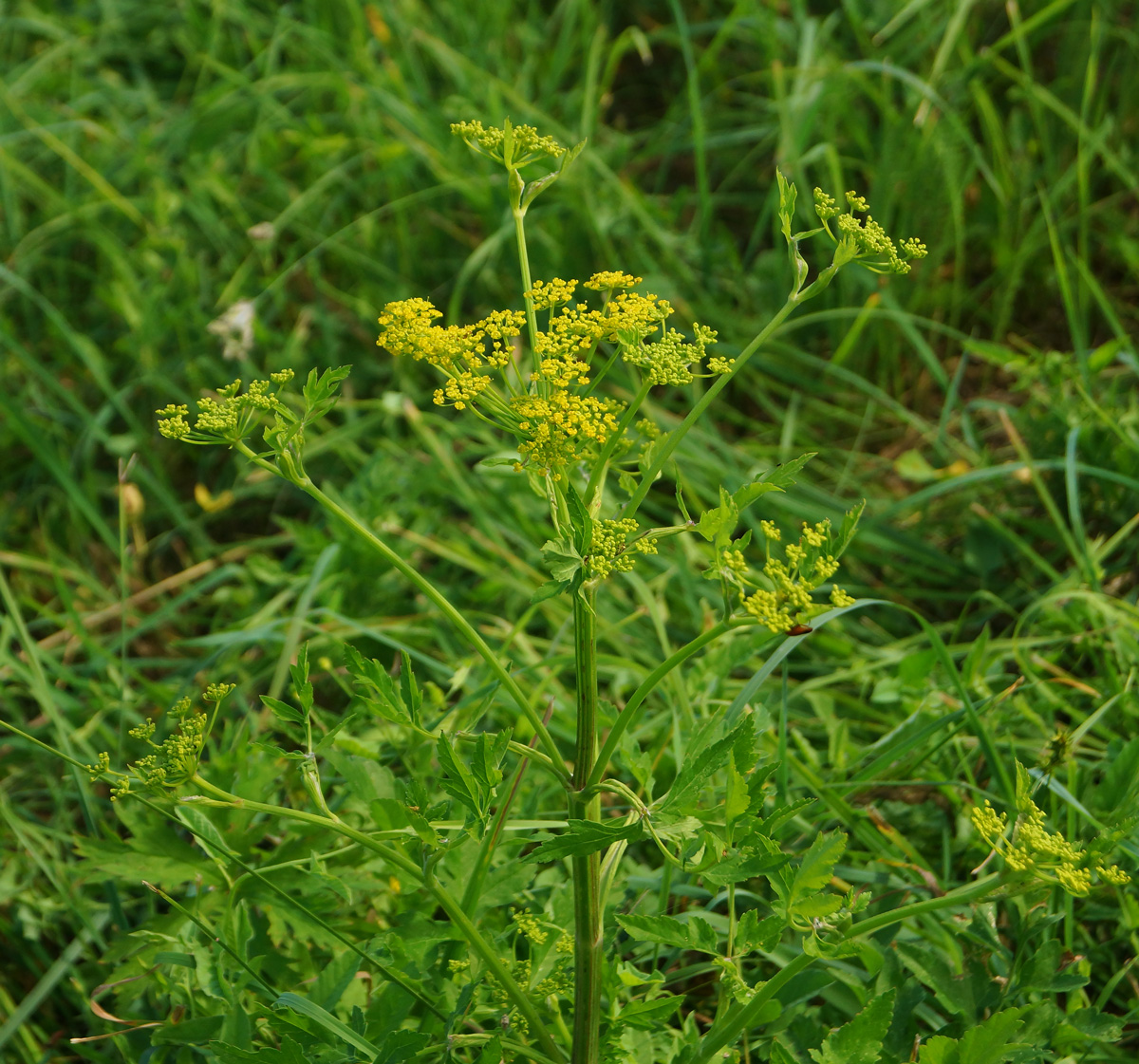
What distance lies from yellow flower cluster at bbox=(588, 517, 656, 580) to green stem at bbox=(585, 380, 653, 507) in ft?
0.29

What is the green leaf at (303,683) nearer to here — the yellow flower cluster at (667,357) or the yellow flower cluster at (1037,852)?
the yellow flower cluster at (667,357)

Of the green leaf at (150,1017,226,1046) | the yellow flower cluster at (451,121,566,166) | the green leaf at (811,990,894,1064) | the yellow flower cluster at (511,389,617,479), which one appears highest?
the yellow flower cluster at (451,121,566,166)

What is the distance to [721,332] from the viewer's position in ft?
10.2

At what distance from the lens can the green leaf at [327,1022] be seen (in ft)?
4.33

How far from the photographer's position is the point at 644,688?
118 cm

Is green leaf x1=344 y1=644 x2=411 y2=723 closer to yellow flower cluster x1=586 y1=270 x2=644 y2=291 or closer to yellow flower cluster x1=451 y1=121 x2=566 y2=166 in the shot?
yellow flower cluster x1=586 y1=270 x2=644 y2=291

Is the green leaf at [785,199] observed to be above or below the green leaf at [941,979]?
above

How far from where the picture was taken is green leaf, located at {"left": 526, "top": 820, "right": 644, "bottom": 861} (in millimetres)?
1119

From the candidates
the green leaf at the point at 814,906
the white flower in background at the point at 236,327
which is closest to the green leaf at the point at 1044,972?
the green leaf at the point at 814,906

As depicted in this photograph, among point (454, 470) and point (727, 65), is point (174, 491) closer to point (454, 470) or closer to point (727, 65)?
point (454, 470)

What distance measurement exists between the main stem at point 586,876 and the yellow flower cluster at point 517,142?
55cm

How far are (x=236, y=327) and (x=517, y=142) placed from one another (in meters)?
2.03

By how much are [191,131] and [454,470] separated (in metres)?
1.83

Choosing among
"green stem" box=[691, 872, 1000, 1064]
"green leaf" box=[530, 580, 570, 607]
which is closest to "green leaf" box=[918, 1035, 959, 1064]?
"green stem" box=[691, 872, 1000, 1064]
